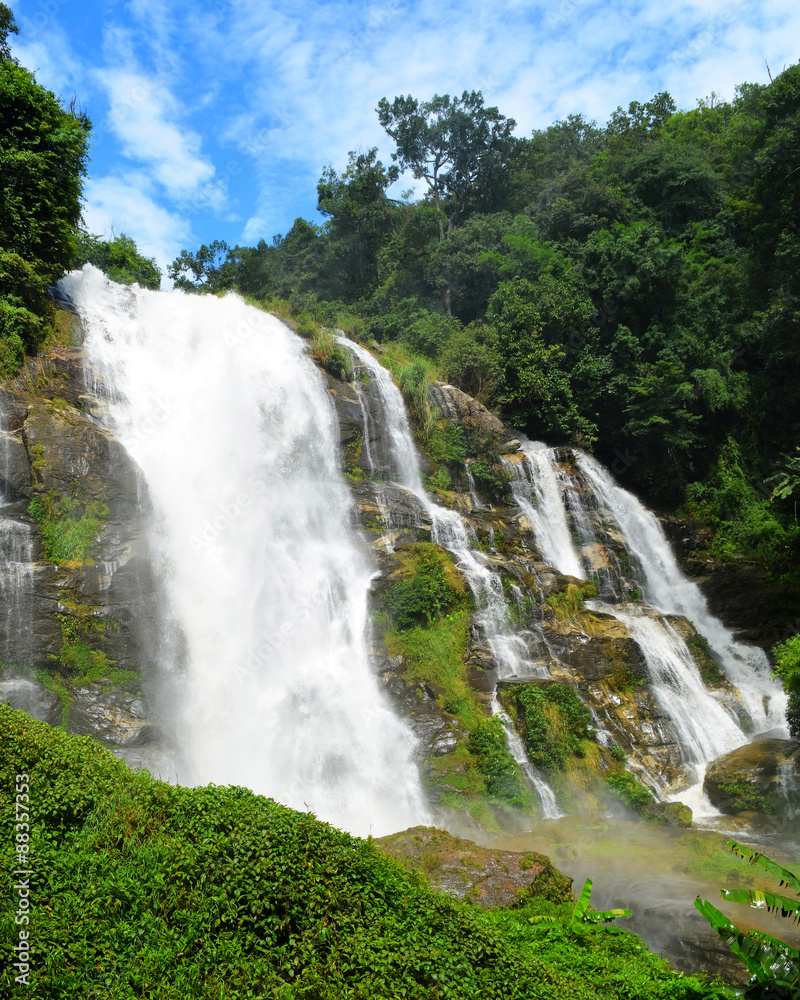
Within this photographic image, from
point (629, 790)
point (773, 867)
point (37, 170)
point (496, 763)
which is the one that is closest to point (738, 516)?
point (629, 790)

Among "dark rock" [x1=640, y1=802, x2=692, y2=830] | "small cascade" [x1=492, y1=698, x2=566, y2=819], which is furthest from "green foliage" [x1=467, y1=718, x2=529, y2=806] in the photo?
"dark rock" [x1=640, y1=802, x2=692, y2=830]

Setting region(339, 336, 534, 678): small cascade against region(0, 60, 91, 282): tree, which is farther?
region(0, 60, 91, 282): tree

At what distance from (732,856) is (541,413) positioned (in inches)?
640

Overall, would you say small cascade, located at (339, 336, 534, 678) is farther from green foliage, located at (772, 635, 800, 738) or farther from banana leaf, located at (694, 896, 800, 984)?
banana leaf, located at (694, 896, 800, 984)

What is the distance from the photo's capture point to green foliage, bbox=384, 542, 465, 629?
14547mm

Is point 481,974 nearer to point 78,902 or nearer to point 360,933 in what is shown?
point 360,933

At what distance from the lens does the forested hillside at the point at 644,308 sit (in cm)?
2141

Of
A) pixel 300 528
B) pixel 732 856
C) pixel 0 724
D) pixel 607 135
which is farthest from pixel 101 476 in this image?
pixel 607 135

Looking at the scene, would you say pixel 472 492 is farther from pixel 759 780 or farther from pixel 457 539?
pixel 759 780

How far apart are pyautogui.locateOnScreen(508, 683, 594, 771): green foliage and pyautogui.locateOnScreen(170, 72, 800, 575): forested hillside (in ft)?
26.1

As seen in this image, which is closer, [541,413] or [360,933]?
[360,933]

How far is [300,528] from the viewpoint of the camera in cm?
1623

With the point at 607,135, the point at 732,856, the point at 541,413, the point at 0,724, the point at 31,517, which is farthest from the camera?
the point at 607,135

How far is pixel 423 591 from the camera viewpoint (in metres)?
14.7
